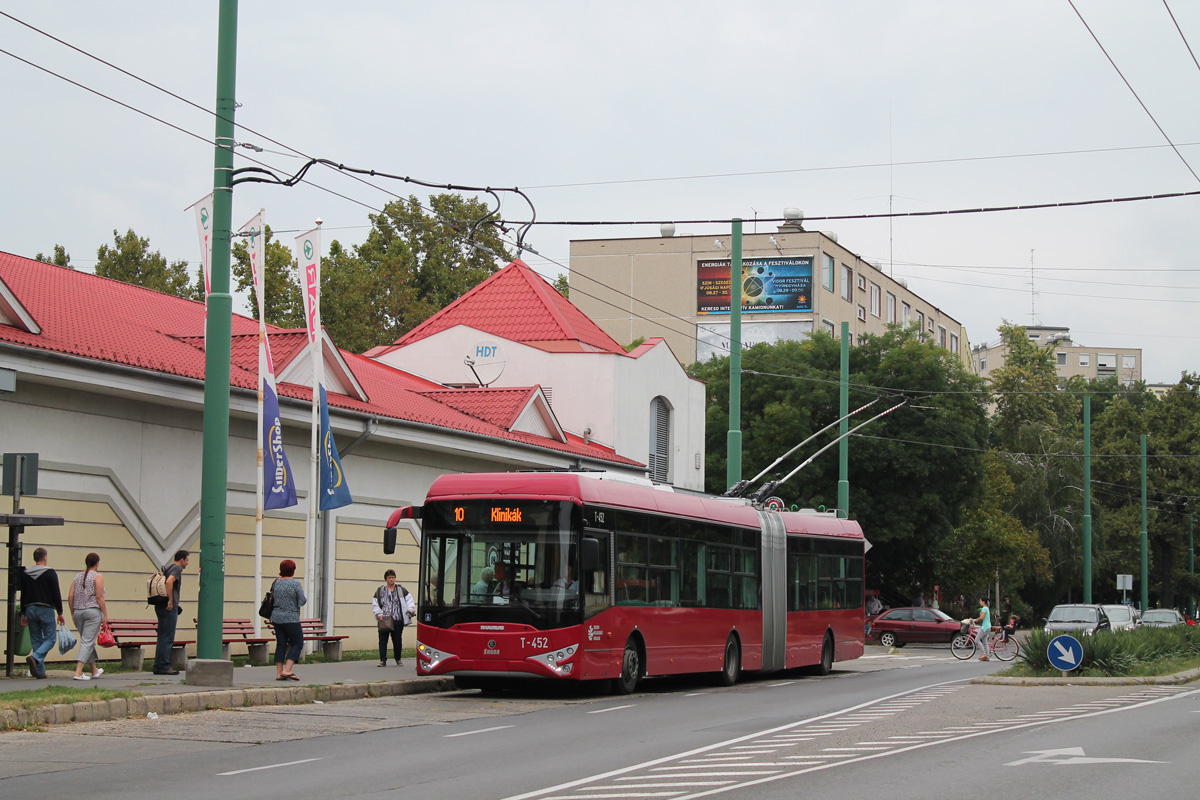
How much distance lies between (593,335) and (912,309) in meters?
46.7

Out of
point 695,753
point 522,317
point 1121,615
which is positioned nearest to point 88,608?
point 695,753

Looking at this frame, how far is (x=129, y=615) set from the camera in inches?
830

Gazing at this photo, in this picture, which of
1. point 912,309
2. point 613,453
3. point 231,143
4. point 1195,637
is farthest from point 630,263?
point 231,143

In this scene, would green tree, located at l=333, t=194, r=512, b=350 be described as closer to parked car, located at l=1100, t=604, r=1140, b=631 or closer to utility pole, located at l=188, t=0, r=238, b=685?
parked car, located at l=1100, t=604, r=1140, b=631

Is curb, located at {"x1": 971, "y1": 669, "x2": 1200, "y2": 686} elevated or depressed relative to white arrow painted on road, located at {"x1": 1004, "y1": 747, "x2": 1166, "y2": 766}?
depressed

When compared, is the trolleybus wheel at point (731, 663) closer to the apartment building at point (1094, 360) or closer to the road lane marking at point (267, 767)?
the road lane marking at point (267, 767)

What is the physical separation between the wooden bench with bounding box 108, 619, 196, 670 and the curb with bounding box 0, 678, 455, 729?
2995 mm

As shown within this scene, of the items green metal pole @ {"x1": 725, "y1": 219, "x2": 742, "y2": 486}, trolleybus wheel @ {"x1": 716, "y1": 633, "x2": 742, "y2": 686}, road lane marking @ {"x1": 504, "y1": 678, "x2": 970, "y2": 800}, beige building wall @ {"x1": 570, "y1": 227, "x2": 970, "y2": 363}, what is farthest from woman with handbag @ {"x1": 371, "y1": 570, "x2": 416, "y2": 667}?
beige building wall @ {"x1": 570, "y1": 227, "x2": 970, "y2": 363}

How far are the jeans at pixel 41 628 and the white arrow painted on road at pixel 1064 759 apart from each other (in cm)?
1128

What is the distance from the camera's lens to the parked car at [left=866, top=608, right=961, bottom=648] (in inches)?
1850

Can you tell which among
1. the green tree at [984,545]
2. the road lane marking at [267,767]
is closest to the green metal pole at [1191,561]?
the green tree at [984,545]

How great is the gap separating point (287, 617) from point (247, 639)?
3.01 metres

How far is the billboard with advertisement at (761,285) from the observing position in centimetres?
6962

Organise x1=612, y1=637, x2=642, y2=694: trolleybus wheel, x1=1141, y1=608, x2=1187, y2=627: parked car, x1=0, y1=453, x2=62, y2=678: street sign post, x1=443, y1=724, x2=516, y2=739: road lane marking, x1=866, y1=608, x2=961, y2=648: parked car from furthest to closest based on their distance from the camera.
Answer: x1=1141, y1=608, x2=1187, y2=627: parked car < x1=866, y1=608, x2=961, y2=648: parked car < x1=612, y1=637, x2=642, y2=694: trolleybus wheel < x1=0, y1=453, x2=62, y2=678: street sign post < x1=443, y1=724, x2=516, y2=739: road lane marking
